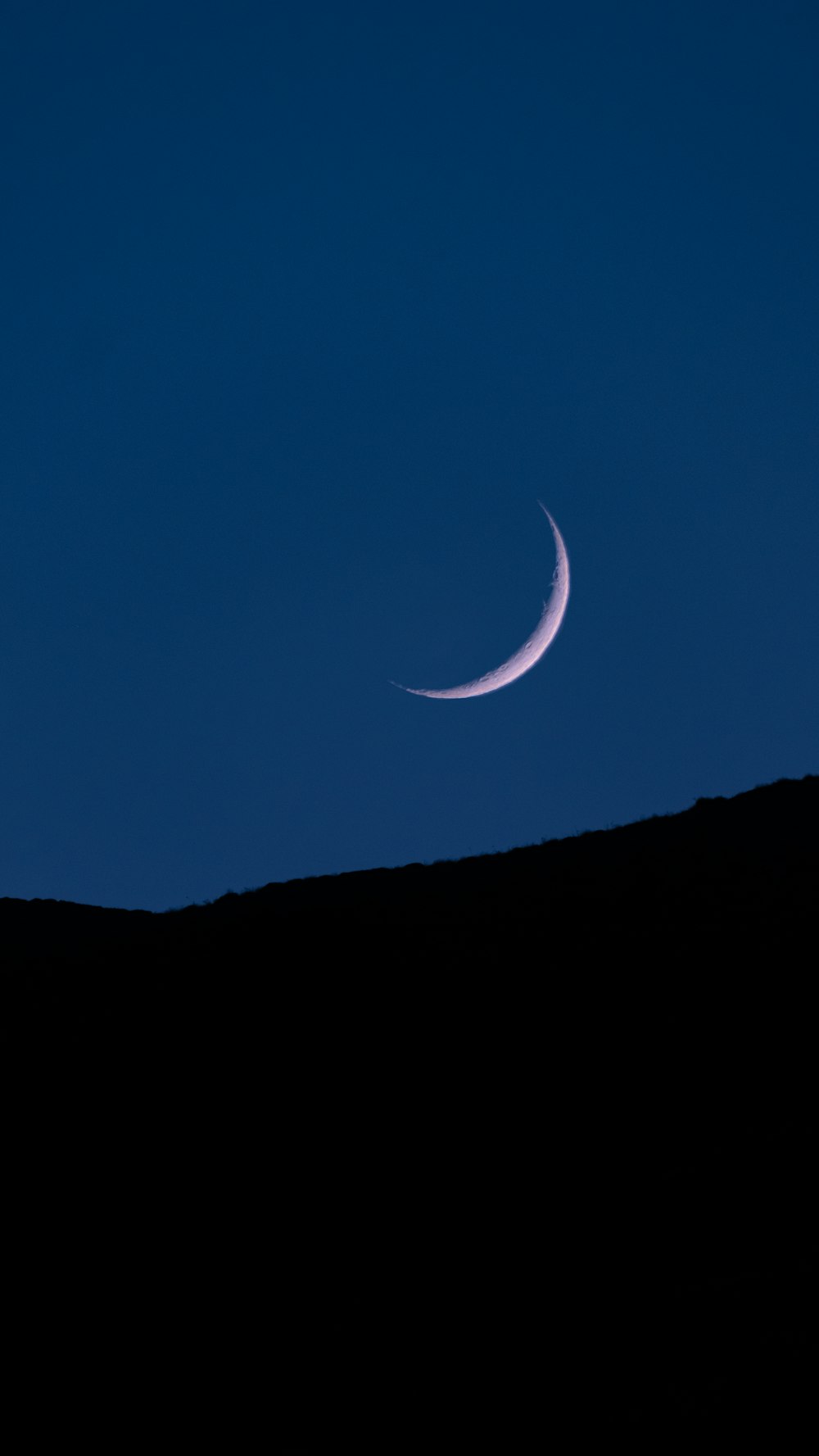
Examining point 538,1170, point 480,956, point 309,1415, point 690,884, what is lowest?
point 309,1415

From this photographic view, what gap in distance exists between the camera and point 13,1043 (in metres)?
14.8

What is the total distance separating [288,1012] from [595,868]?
7048 mm

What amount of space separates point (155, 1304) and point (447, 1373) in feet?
11.1

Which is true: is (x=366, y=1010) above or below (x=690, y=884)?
below

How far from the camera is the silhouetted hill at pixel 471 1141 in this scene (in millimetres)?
7766

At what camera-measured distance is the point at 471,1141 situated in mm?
10641

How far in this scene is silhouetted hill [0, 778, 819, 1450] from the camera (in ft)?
25.5

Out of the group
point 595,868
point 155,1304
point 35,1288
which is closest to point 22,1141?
point 35,1288

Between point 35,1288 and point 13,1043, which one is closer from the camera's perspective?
point 35,1288

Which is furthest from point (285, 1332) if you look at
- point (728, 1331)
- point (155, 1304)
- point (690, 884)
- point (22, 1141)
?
point (690, 884)

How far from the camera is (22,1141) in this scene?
12.0m

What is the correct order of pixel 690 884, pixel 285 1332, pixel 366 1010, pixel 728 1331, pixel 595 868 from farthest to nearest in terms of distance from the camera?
pixel 595 868
pixel 690 884
pixel 366 1010
pixel 285 1332
pixel 728 1331

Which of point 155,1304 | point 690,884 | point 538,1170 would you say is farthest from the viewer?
point 690,884

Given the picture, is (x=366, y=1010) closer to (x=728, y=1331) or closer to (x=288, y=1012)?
(x=288, y=1012)
